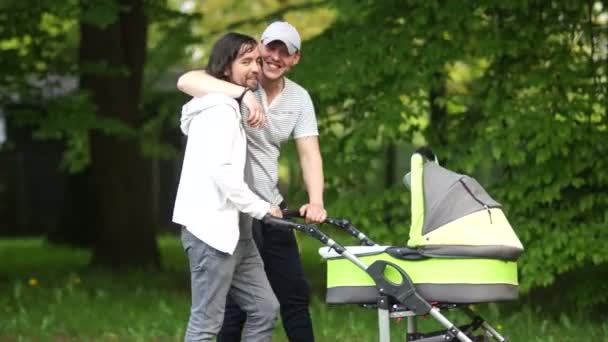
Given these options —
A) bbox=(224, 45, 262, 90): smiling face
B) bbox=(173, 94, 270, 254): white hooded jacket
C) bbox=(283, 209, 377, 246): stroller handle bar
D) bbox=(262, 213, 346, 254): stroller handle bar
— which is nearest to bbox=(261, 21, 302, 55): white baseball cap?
bbox=(224, 45, 262, 90): smiling face

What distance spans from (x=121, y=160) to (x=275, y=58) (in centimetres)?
953

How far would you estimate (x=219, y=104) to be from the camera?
19.9ft

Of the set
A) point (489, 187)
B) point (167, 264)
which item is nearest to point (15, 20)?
point (489, 187)

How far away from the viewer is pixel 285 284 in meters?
6.95

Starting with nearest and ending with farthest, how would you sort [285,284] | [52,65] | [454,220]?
[454,220], [285,284], [52,65]

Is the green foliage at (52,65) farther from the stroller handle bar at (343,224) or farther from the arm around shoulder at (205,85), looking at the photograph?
the stroller handle bar at (343,224)

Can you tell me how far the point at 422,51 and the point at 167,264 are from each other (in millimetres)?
7909

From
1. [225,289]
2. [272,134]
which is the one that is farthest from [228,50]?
[225,289]

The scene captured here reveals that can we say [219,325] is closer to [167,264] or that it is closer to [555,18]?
[555,18]

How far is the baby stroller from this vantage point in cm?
591

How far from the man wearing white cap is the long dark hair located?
0.22ft

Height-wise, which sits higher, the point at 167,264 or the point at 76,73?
the point at 76,73

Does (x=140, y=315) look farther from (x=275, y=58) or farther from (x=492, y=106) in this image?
(x=275, y=58)

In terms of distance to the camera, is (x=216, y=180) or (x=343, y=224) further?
(x=343, y=224)
